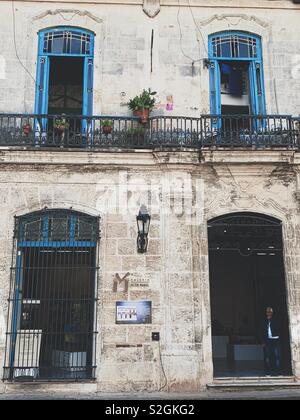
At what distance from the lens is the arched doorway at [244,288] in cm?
993

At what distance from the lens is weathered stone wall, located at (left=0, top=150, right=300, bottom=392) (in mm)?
8930

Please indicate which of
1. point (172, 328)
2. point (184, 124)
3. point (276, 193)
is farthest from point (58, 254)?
point (276, 193)

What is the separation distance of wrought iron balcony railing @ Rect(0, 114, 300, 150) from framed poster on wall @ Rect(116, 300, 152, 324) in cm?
316

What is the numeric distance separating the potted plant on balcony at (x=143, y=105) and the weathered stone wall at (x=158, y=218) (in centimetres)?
94

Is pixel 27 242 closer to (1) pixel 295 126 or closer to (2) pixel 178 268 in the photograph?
(2) pixel 178 268

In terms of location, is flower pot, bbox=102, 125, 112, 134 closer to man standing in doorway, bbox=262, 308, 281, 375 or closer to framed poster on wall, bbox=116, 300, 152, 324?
framed poster on wall, bbox=116, 300, 152, 324

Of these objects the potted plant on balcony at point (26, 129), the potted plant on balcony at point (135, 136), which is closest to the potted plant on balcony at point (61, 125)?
the potted plant on balcony at point (26, 129)

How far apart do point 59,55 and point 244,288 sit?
7.80 meters

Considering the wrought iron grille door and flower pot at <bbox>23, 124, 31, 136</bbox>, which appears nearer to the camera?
the wrought iron grille door

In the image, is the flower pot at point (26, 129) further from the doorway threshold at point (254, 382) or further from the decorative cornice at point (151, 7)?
the doorway threshold at point (254, 382)

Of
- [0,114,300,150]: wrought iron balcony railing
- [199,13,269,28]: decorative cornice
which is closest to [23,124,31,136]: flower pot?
[0,114,300,150]: wrought iron balcony railing

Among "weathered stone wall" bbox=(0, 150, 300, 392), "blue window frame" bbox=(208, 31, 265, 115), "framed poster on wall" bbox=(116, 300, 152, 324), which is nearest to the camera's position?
→ "weathered stone wall" bbox=(0, 150, 300, 392)
